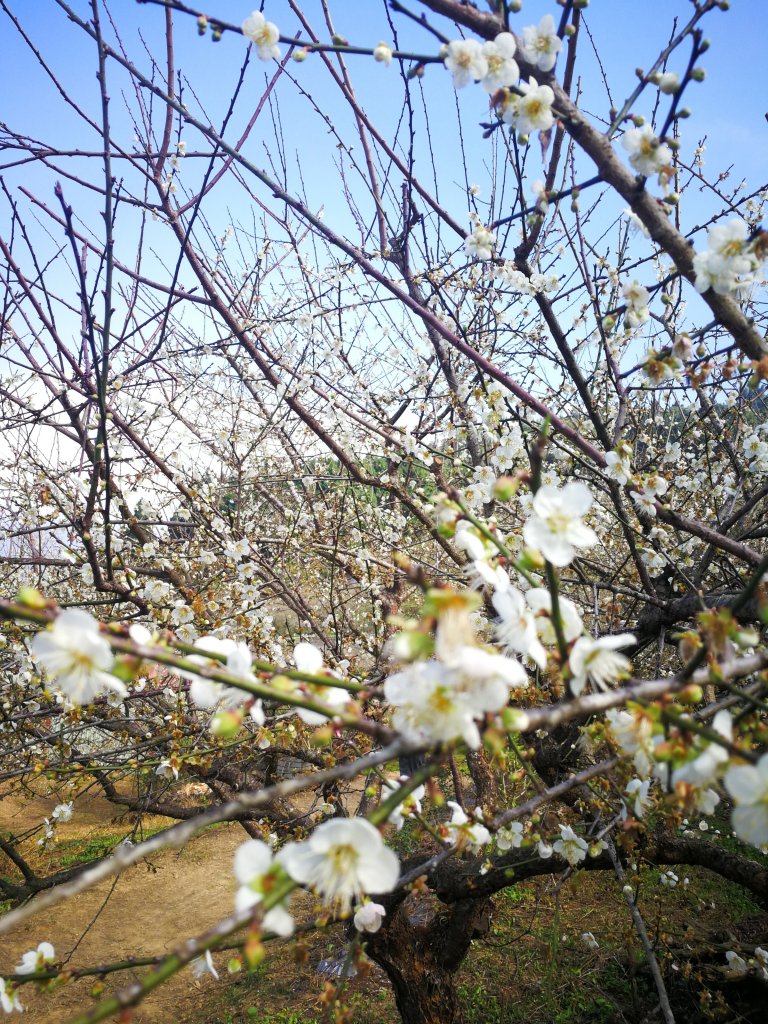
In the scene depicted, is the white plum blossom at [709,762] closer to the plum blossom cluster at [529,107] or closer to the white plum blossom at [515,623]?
the white plum blossom at [515,623]

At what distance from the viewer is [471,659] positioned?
0.61m

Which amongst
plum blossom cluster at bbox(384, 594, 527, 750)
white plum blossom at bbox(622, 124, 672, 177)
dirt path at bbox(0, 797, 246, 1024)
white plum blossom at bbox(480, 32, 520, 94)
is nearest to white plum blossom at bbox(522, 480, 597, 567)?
plum blossom cluster at bbox(384, 594, 527, 750)

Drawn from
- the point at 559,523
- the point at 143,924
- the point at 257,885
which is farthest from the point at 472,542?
the point at 143,924

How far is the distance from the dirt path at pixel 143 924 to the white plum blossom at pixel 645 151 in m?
6.40

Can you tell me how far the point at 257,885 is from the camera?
2.08 feet

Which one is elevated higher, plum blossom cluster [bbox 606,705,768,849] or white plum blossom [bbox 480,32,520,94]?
white plum blossom [bbox 480,32,520,94]

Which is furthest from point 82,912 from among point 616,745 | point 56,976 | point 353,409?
point 616,745

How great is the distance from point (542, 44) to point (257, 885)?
188cm

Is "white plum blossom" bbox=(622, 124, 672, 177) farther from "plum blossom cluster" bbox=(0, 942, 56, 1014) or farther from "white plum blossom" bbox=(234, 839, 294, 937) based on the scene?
"plum blossom cluster" bbox=(0, 942, 56, 1014)

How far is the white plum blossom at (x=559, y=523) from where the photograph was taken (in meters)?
0.84

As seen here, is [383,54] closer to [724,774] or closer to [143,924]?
[724,774]

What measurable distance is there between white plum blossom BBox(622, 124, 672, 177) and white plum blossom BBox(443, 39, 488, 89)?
388mm

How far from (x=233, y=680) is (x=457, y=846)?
902 mm

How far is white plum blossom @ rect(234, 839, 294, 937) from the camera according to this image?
0.63 meters
